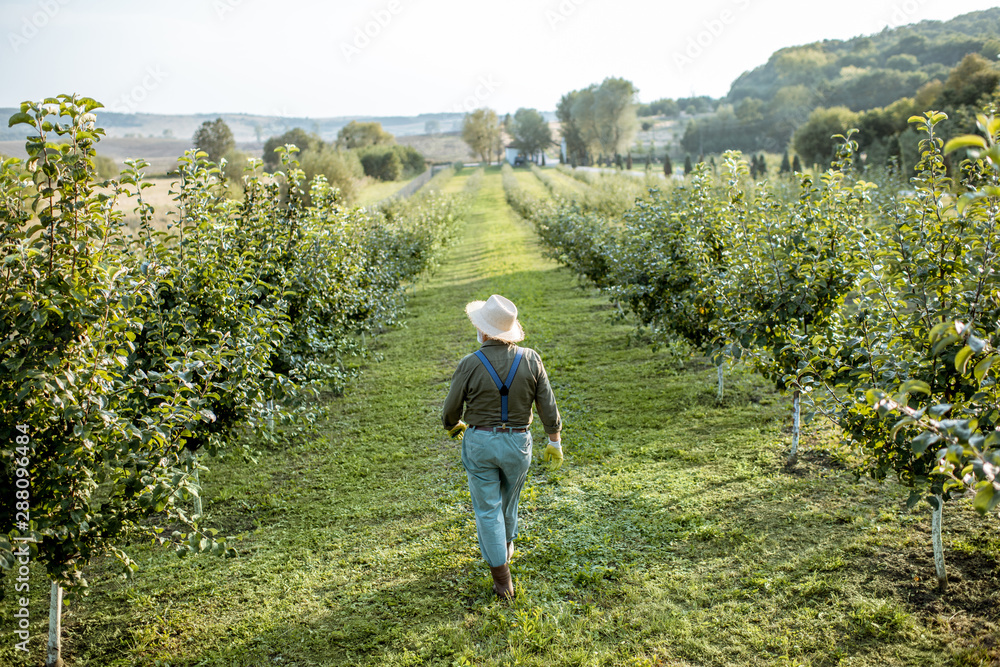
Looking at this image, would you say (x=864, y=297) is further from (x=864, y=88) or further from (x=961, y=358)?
(x=864, y=88)

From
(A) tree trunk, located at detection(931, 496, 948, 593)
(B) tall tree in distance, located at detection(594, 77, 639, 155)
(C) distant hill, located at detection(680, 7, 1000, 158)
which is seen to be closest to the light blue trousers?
(A) tree trunk, located at detection(931, 496, 948, 593)

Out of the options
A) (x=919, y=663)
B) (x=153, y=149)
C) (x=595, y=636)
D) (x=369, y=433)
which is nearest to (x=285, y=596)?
(x=595, y=636)

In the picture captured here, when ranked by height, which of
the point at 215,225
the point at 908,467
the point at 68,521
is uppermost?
the point at 215,225

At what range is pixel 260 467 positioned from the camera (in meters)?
7.43

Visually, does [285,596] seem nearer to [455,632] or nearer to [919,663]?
[455,632]

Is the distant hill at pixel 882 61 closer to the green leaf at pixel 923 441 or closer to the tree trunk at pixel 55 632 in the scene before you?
the green leaf at pixel 923 441

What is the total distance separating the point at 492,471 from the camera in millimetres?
4340

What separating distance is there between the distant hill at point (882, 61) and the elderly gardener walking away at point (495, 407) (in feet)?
200

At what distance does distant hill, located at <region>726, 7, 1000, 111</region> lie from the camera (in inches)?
2376

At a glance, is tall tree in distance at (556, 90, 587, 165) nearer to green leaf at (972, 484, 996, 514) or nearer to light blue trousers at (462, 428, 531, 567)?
light blue trousers at (462, 428, 531, 567)

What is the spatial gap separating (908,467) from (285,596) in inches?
178

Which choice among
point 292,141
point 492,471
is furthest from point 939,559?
point 292,141

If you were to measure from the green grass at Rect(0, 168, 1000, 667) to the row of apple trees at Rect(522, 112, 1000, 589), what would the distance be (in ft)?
1.75

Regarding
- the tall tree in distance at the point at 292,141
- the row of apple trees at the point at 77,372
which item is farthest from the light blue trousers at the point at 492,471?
the tall tree in distance at the point at 292,141
